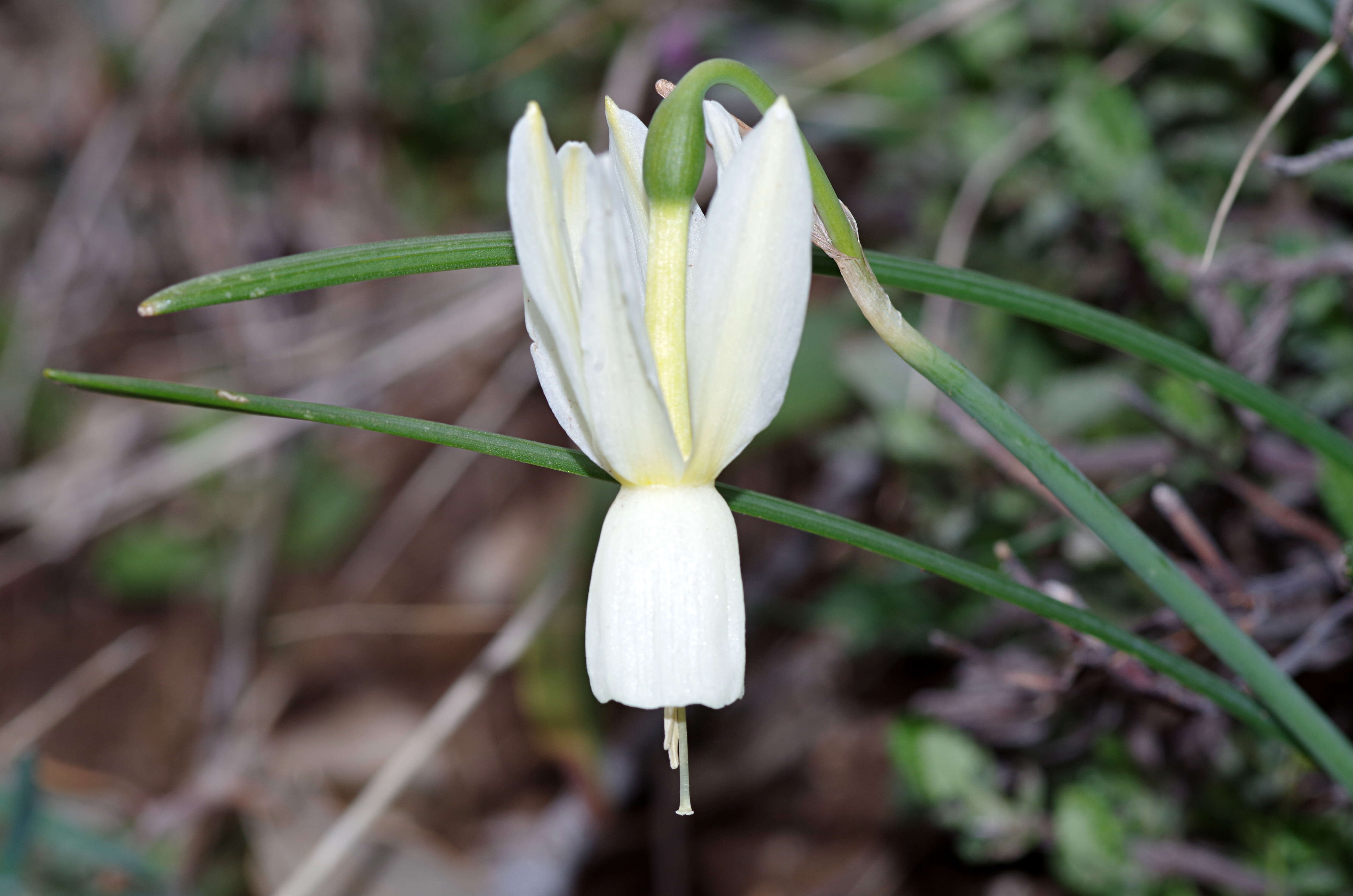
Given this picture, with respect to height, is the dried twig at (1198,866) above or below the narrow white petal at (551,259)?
below

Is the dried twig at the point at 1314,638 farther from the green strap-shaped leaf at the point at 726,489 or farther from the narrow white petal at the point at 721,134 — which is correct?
the narrow white petal at the point at 721,134

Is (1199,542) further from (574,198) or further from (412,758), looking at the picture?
(412,758)

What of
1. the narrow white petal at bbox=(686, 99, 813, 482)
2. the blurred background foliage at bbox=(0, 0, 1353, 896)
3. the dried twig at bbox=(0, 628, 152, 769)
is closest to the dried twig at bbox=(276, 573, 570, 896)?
the blurred background foliage at bbox=(0, 0, 1353, 896)

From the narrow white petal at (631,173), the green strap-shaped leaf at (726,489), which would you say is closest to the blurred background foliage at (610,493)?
the green strap-shaped leaf at (726,489)

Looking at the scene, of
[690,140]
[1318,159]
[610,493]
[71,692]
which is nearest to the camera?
[690,140]

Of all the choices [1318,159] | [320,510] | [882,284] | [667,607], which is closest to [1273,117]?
[1318,159]

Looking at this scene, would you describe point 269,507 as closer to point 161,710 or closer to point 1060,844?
point 161,710

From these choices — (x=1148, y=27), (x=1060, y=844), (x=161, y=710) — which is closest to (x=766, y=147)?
(x=1060, y=844)

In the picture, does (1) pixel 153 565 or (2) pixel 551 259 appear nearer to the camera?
(2) pixel 551 259
